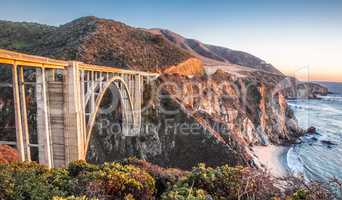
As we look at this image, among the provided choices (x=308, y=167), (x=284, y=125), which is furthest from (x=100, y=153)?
(x=284, y=125)

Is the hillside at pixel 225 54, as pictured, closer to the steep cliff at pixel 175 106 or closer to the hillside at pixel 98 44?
the steep cliff at pixel 175 106

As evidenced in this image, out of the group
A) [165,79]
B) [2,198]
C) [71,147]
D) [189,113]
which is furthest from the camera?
[165,79]

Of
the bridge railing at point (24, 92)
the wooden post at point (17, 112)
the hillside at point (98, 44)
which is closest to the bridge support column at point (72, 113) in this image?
the bridge railing at point (24, 92)

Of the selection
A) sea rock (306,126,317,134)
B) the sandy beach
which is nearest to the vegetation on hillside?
the sandy beach

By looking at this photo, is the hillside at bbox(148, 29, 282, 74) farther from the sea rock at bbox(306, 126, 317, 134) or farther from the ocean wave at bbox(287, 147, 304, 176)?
the ocean wave at bbox(287, 147, 304, 176)

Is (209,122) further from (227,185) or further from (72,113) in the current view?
(227,185)

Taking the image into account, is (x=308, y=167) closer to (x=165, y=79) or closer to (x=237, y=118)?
(x=237, y=118)
